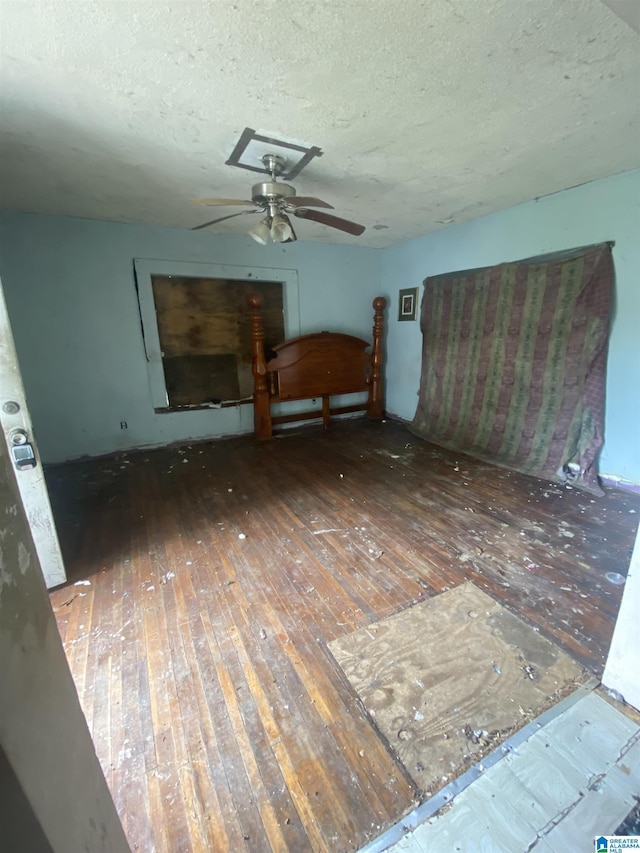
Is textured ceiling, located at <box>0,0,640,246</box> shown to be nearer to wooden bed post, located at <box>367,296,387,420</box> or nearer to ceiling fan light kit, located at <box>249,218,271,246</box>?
ceiling fan light kit, located at <box>249,218,271,246</box>

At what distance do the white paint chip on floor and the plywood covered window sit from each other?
3544 millimetres

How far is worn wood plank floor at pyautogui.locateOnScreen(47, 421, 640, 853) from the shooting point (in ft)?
3.17

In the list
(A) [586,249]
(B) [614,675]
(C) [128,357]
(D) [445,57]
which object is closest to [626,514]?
(B) [614,675]

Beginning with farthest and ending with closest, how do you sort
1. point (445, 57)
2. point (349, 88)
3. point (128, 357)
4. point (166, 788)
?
point (128, 357) → point (349, 88) → point (445, 57) → point (166, 788)

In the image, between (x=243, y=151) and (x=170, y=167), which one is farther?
(x=170, y=167)

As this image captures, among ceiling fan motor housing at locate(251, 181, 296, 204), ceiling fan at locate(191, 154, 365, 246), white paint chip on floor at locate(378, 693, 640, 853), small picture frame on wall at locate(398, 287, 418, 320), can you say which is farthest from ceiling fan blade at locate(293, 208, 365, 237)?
white paint chip on floor at locate(378, 693, 640, 853)

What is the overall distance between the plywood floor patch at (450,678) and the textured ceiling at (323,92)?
1916mm

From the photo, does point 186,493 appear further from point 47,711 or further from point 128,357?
point 47,711

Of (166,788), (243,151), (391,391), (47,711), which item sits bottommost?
(166,788)

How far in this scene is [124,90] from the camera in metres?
1.42

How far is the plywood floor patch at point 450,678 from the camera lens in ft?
3.51

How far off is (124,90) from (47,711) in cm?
207

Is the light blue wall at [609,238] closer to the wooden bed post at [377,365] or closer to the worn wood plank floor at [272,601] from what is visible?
the worn wood plank floor at [272,601]

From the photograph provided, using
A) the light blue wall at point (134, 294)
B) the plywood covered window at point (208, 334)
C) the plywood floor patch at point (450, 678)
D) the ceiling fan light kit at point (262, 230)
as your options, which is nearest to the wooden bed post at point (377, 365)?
the light blue wall at point (134, 294)
